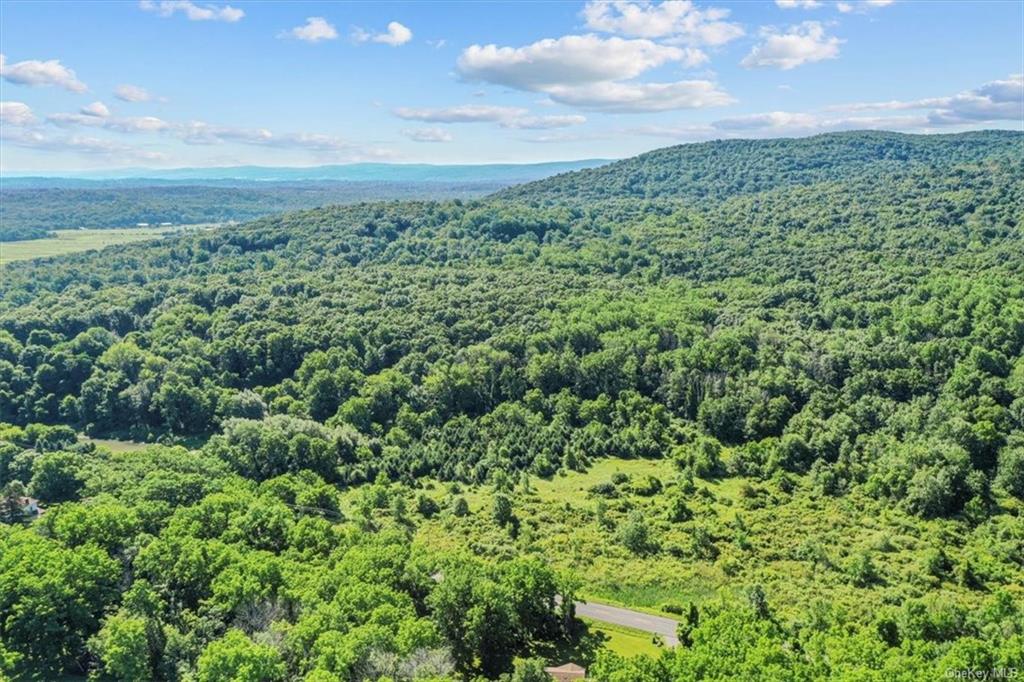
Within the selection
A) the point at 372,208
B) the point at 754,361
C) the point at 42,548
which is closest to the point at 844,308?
the point at 754,361

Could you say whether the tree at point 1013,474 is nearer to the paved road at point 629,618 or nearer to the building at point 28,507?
the paved road at point 629,618

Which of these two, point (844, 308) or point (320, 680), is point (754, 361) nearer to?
point (844, 308)

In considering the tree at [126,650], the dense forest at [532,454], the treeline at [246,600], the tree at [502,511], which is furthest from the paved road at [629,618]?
the tree at [126,650]

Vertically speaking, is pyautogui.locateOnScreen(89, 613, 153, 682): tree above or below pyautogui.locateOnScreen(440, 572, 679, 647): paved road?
above

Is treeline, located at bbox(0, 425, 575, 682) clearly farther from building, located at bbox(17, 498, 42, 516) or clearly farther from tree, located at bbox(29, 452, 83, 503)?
tree, located at bbox(29, 452, 83, 503)

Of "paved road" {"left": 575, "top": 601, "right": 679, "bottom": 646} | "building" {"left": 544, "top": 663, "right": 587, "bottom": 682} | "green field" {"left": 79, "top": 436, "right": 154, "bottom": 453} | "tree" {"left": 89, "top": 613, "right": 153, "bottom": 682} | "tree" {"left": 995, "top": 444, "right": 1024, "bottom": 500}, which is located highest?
"tree" {"left": 89, "top": 613, "right": 153, "bottom": 682}

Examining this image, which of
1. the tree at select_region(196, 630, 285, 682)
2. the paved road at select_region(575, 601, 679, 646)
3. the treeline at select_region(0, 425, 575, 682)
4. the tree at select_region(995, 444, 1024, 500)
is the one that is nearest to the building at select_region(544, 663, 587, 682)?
the treeline at select_region(0, 425, 575, 682)
